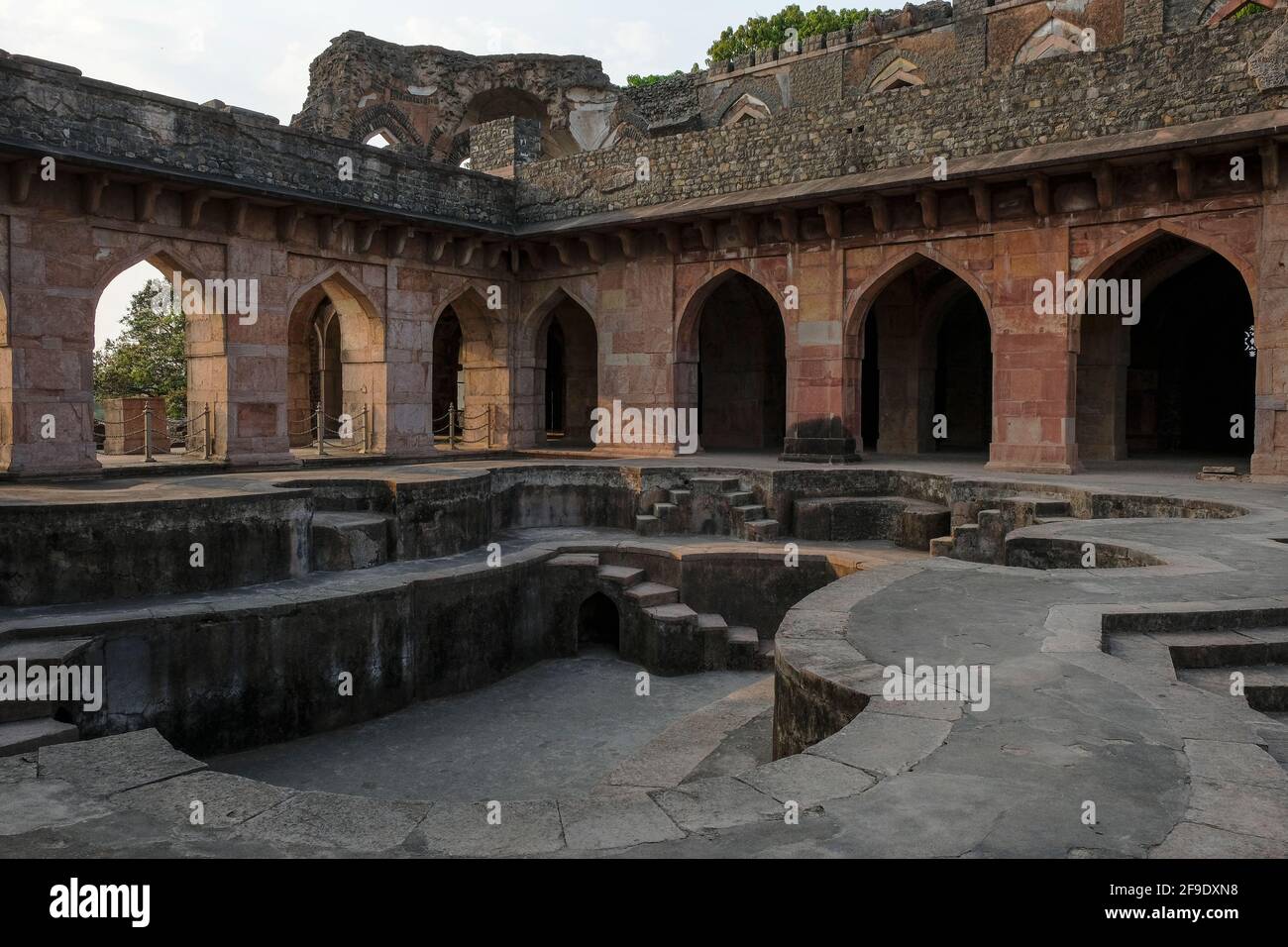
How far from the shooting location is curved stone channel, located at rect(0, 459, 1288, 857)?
2.85 m

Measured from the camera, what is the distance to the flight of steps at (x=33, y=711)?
500 cm

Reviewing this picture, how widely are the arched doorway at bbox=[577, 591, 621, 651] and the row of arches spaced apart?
5.39 m

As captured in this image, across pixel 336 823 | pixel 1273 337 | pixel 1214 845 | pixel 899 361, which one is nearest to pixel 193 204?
pixel 899 361

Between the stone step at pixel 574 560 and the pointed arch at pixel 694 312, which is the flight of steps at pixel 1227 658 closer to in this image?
the stone step at pixel 574 560

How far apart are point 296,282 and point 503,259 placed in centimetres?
418

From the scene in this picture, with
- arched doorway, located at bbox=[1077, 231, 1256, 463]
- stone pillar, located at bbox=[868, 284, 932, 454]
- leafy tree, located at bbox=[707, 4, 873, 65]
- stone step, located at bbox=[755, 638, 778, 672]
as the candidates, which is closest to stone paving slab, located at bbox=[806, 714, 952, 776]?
stone step, located at bbox=[755, 638, 778, 672]

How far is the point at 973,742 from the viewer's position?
3535mm

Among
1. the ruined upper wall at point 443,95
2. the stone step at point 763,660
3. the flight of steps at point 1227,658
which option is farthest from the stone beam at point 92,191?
the flight of steps at point 1227,658

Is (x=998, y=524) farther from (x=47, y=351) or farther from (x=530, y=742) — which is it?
(x=47, y=351)

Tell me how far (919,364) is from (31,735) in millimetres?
13807

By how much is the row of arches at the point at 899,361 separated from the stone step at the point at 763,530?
370 cm

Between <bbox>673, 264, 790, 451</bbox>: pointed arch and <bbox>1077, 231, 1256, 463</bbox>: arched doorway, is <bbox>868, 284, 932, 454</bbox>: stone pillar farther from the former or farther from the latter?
<bbox>1077, 231, 1256, 463</bbox>: arched doorway

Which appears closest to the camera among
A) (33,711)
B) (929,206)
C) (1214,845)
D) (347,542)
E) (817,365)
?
(1214,845)

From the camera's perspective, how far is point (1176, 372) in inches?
703
